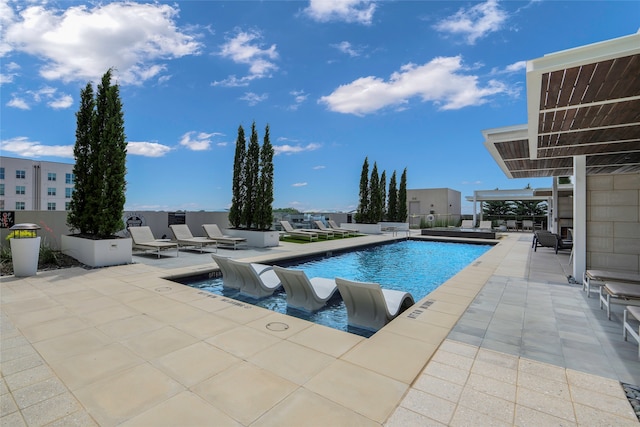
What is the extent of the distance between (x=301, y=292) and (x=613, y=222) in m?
6.62

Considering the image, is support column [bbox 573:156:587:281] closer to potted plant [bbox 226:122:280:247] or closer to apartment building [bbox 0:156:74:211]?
potted plant [bbox 226:122:280:247]

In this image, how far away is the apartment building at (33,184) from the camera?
143 feet

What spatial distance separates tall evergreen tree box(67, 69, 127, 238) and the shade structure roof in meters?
9.51

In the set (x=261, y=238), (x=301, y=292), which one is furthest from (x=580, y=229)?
(x=261, y=238)

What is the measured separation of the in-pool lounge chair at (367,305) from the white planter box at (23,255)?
22.2ft

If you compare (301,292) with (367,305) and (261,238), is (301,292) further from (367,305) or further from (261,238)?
(261,238)

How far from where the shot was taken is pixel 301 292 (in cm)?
514

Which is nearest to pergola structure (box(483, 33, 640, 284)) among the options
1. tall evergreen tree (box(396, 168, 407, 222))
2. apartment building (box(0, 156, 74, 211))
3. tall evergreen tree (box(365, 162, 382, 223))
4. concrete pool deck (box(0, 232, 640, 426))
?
concrete pool deck (box(0, 232, 640, 426))

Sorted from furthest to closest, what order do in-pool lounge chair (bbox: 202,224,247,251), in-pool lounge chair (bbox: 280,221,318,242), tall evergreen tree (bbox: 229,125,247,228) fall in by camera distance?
in-pool lounge chair (bbox: 280,221,318,242) → tall evergreen tree (bbox: 229,125,247,228) → in-pool lounge chair (bbox: 202,224,247,251)

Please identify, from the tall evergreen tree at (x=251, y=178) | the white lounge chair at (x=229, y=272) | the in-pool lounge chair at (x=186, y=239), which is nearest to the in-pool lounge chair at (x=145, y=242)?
the in-pool lounge chair at (x=186, y=239)

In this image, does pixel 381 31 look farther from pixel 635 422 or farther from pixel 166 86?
pixel 635 422

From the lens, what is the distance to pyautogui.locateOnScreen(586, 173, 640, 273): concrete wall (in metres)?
6.11

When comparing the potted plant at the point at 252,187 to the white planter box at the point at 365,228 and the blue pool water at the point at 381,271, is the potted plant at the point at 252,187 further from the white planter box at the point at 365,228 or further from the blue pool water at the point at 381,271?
the white planter box at the point at 365,228

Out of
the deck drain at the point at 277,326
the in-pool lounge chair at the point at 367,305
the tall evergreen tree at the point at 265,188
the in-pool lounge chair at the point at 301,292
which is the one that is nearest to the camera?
the deck drain at the point at 277,326
